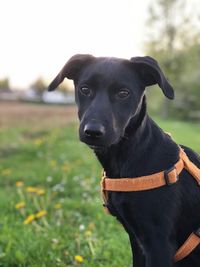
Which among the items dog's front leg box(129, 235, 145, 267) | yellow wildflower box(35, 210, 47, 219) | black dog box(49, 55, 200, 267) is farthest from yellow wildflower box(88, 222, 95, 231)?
black dog box(49, 55, 200, 267)

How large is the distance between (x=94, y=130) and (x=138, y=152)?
1.58 feet

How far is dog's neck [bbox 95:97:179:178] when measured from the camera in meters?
Result: 3.40

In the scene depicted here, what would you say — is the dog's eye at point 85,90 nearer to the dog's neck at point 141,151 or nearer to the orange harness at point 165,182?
the dog's neck at point 141,151

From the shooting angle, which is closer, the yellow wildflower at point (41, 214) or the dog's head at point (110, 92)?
the dog's head at point (110, 92)

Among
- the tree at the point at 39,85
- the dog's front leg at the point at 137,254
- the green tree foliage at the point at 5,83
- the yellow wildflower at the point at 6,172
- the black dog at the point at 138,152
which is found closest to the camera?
the black dog at the point at 138,152

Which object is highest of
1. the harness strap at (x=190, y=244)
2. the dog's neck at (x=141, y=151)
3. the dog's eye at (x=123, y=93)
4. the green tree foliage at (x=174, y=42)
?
the dog's eye at (x=123, y=93)

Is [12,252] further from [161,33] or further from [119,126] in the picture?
[161,33]

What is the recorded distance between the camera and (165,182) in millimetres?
3326

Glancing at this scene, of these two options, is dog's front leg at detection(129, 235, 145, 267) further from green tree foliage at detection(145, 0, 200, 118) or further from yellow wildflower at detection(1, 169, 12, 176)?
green tree foliage at detection(145, 0, 200, 118)

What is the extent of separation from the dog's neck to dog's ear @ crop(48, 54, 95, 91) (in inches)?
21.8

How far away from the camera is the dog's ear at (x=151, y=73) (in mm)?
3336

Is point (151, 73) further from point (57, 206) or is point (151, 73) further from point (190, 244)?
point (57, 206)

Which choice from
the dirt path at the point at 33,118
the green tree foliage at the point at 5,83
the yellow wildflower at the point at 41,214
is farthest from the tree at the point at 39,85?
the yellow wildflower at the point at 41,214

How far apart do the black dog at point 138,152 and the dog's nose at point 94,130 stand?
36mm
